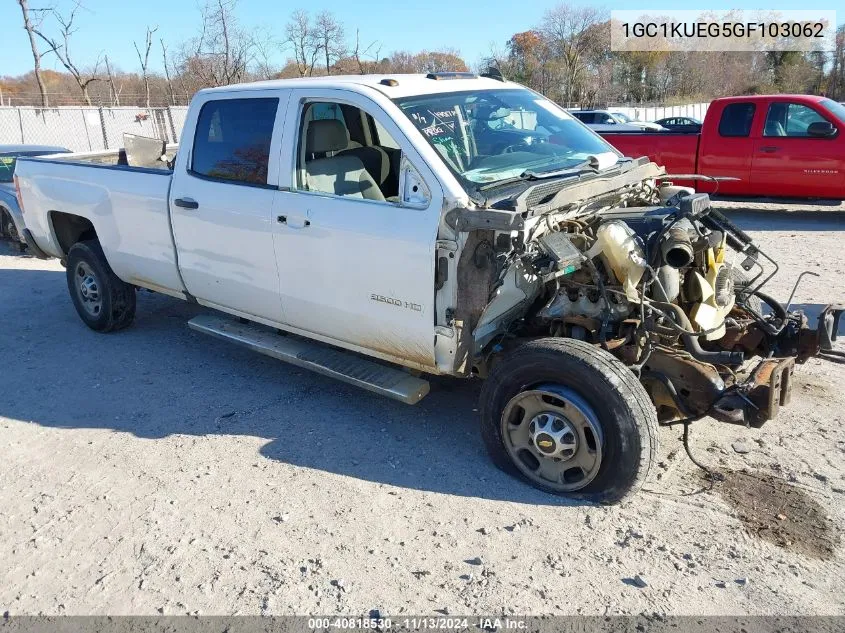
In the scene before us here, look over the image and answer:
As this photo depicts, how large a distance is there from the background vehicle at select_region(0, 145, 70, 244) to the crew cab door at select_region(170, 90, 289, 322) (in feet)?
18.5

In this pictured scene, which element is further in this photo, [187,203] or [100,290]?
[100,290]

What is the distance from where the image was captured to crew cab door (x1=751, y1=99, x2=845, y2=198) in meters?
10.1

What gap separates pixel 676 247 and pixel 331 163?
7.10ft

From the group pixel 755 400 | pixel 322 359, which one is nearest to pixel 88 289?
pixel 322 359

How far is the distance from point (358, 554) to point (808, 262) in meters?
6.75

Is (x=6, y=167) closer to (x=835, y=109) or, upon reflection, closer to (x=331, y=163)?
(x=331, y=163)

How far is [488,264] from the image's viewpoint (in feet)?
12.0

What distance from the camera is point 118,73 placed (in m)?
44.1

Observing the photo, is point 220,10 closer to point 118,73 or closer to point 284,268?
point 284,268

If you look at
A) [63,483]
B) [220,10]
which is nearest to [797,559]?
[63,483]

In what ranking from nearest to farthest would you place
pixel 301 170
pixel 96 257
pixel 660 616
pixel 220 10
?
pixel 660 616, pixel 301 170, pixel 96 257, pixel 220 10


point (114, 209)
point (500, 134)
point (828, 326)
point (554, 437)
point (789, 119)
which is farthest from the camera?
point (789, 119)

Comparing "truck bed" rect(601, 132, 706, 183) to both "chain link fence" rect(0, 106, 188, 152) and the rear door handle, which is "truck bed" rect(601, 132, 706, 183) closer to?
the rear door handle

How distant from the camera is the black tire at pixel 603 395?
3355mm
